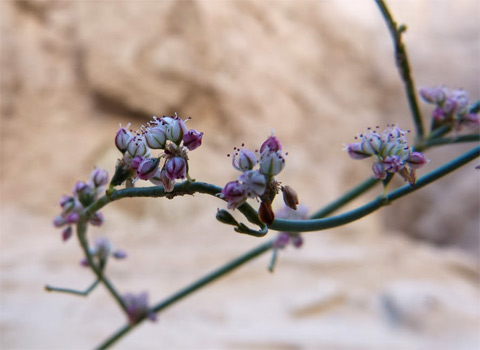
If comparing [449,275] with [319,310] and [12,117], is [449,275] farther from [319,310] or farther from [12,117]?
[12,117]

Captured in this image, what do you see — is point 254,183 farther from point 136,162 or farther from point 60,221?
point 60,221

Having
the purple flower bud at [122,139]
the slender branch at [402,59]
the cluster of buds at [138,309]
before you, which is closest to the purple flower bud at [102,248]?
the cluster of buds at [138,309]

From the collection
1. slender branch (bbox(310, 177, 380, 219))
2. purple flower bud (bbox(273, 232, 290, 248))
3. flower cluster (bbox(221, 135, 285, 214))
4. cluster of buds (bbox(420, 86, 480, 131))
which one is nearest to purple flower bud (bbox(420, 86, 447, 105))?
cluster of buds (bbox(420, 86, 480, 131))

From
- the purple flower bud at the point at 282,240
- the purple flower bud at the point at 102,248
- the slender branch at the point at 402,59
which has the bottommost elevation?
the purple flower bud at the point at 282,240

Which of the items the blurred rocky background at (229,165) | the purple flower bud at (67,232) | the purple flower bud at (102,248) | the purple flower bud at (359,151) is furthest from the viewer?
the blurred rocky background at (229,165)

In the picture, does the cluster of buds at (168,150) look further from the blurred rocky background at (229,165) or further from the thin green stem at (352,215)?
the blurred rocky background at (229,165)

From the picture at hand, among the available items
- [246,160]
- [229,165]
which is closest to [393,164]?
[246,160]

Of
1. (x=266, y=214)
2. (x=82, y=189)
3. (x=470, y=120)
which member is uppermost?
(x=470, y=120)

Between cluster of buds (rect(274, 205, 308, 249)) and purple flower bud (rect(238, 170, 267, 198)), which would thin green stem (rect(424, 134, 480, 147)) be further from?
purple flower bud (rect(238, 170, 267, 198))
